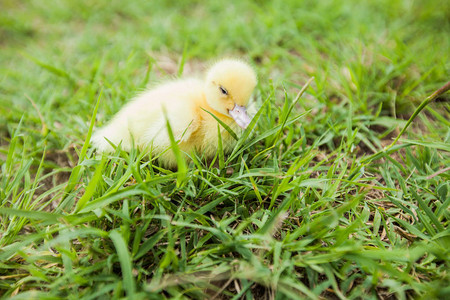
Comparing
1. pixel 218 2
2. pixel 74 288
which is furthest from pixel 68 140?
pixel 218 2

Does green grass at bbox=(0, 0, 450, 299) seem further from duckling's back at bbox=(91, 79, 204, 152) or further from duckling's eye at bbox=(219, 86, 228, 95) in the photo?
duckling's eye at bbox=(219, 86, 228, 95)

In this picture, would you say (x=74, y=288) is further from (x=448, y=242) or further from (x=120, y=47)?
(x=120, y=47)

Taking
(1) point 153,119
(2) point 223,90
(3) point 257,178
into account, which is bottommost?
(3) point 257,178

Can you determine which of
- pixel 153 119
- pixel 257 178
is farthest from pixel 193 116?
pixel 257 178

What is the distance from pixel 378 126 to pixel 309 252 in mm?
1248

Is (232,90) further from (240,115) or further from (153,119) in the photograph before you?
(153,119)

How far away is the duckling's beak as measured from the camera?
161 cm

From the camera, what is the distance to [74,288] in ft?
4.11

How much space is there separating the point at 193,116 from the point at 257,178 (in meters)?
0.49

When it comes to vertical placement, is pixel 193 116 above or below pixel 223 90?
below

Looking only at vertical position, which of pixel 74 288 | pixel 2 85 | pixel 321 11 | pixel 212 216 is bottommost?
pixel 74 288

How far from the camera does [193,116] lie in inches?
64.1

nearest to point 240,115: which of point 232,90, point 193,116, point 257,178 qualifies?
point 232,90

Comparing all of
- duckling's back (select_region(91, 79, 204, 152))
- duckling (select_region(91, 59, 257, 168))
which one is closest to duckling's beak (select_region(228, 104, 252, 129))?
duckling (select_region(91, 59, 257, 168))
